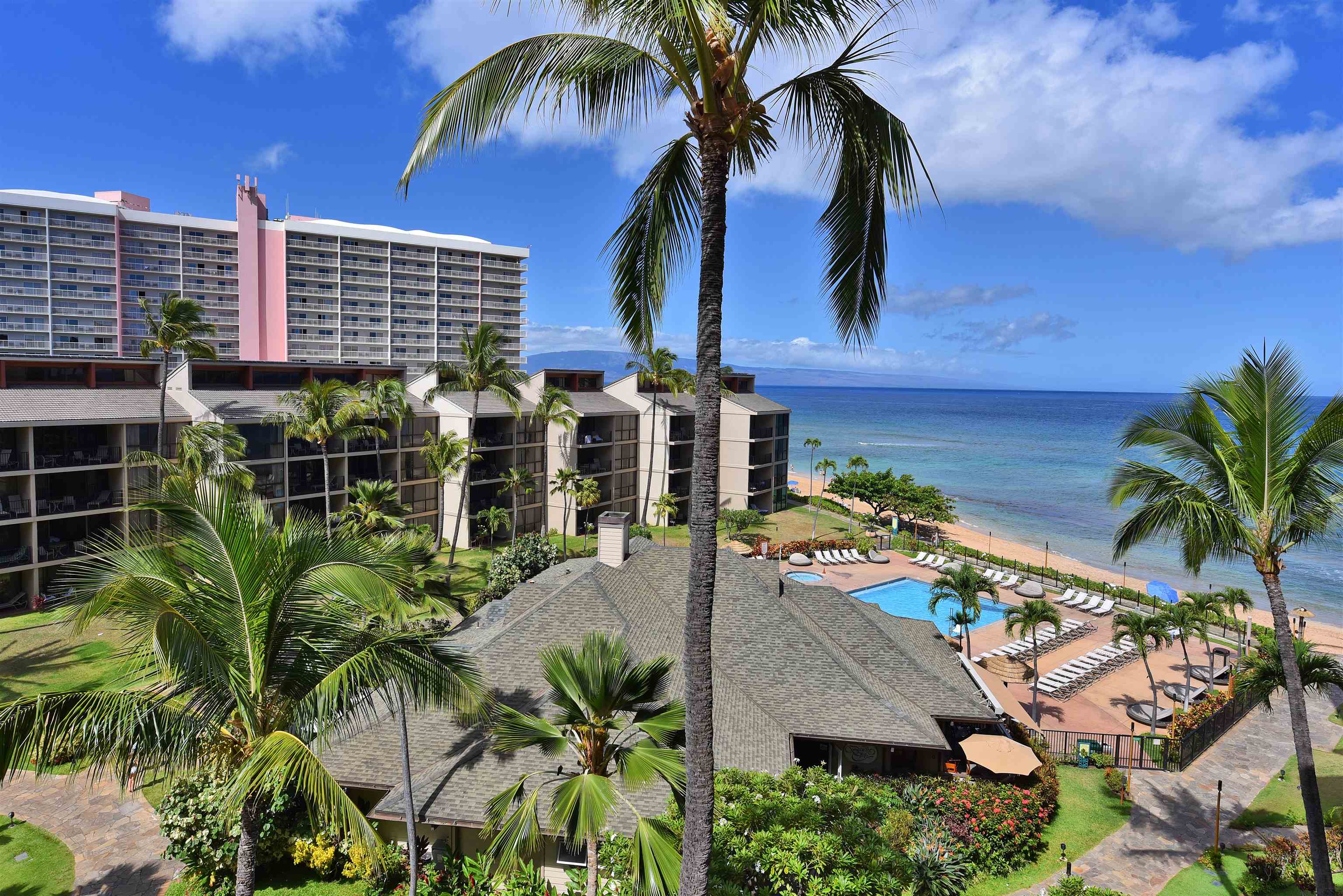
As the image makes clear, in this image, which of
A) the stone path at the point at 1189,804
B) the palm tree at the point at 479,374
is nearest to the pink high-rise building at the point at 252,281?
the palm tree at the point at 479,374

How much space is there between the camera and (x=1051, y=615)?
24750 mm

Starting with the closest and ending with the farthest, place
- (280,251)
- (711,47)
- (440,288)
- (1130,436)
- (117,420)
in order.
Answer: (711,47) < (1130,436) < (117,420) < (280,251) < (440,288)

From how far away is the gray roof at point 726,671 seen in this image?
14.2 meters

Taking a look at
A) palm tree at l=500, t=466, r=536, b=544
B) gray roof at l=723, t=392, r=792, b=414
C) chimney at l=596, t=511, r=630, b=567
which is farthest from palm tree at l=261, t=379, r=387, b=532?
gray roof at l=723, t=392, r=792, b=414

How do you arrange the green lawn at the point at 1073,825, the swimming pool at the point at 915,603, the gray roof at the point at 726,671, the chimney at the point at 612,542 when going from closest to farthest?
the gray roof at the point at 726,671, the green lawn at the point at 1073,825, the chimney at the point at 612,542, the swimming pool at the point at 915,603

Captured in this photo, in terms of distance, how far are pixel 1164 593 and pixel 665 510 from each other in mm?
27744

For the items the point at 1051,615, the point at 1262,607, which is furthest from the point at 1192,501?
the point at 1262,607

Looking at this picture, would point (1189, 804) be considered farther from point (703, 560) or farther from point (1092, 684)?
point (703, 560)

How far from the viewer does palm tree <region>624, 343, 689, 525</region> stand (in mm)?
46875

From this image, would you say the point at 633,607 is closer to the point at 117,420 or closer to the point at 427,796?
the point at 427,796

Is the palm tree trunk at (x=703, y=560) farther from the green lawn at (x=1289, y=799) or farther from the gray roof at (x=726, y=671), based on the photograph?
the green lawn at (x=1289, y=799)

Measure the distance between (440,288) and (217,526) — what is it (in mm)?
89851

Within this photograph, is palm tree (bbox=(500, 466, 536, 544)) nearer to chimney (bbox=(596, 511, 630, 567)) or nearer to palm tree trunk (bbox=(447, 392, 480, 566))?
palm tree trunk (bbox=(447, 392, 480, 566))

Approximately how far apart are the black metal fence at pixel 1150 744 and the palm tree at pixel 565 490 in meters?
23.4
